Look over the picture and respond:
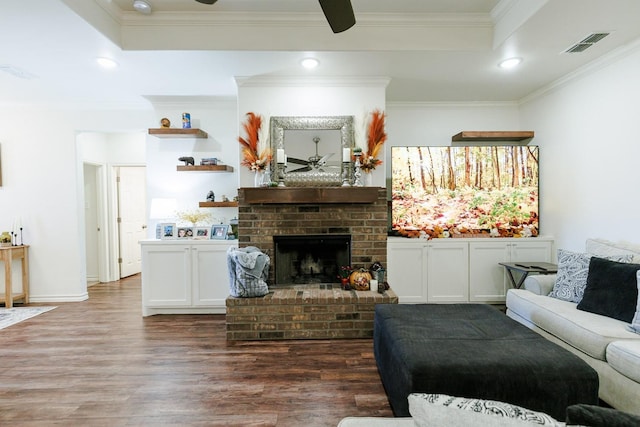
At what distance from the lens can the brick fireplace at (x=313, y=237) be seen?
309 cm

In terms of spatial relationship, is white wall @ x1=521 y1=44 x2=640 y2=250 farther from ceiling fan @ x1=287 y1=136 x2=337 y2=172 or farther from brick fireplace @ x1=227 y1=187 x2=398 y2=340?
ceiling fan @ x1=287 y1=136 x2=337 y2=172

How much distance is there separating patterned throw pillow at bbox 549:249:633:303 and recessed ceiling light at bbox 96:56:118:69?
444 cm

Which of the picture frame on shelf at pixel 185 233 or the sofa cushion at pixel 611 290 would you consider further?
the picture frame on shelf at pixel 185 233

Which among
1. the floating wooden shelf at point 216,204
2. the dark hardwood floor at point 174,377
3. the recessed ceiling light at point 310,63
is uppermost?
the recessed ceiling light at point 310,63

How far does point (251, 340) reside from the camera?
10.1ft

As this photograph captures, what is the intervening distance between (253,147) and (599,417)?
3302 millimetres

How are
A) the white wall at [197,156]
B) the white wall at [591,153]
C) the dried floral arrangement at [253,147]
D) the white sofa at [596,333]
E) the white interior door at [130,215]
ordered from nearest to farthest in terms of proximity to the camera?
the white sofa at [596,333]
the white wall at [591,153]
the dried floral arrangement at [253,147]
the white wall at [197,156]
the white interior door at [130,215]

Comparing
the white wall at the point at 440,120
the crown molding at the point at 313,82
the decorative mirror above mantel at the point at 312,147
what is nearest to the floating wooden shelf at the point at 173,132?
the crown molding at the point at 313,82

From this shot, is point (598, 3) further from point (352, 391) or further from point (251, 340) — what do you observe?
point (251, 340)

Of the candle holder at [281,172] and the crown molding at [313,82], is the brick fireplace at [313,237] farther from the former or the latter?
the crown molding at [313,82]

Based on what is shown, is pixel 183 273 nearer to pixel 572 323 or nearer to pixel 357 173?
pixel 357 173

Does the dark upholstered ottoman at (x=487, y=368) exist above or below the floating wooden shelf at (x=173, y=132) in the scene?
below

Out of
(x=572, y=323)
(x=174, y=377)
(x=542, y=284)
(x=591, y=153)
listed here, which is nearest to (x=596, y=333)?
(x=572, y=323)

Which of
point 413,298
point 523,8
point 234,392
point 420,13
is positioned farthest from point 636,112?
point 234,392
